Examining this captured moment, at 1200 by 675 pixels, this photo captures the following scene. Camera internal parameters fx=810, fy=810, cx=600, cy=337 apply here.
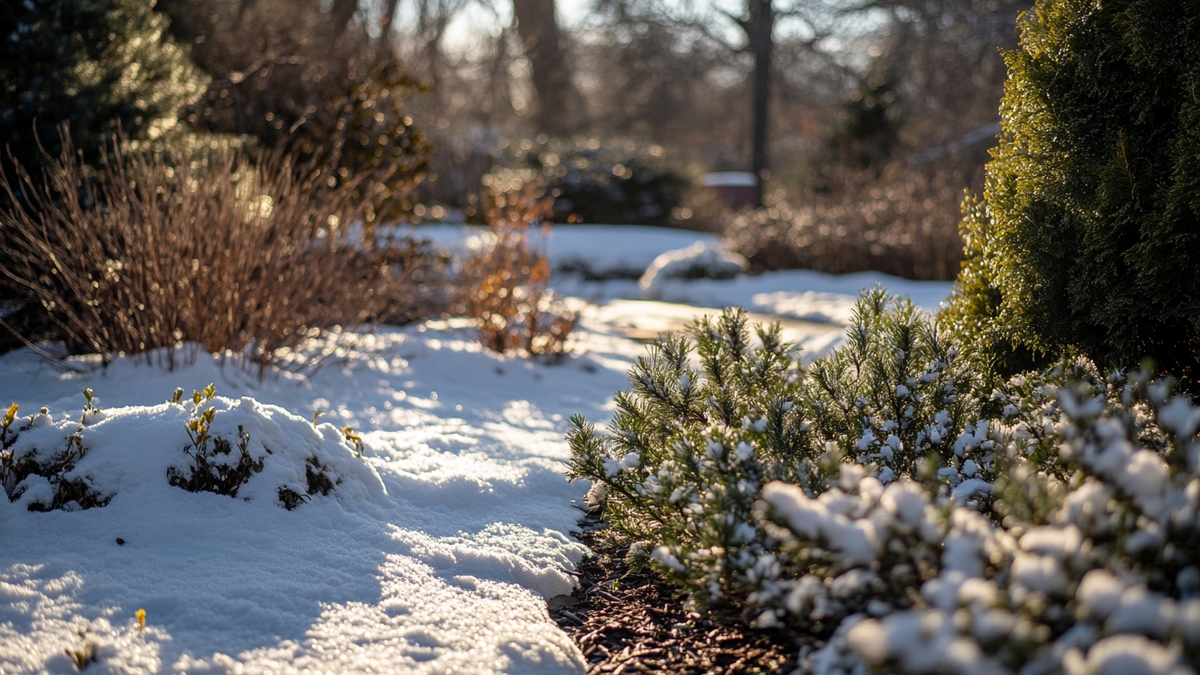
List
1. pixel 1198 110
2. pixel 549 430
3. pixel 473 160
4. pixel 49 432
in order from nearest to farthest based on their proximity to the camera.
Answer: pixel 1198 110, pixel 49 432, pixel 549 430, pixel 473 160

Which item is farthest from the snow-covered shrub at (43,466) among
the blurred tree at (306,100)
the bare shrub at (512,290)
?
the blurred tree at (306,100)

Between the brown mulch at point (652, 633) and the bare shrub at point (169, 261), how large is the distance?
252cm

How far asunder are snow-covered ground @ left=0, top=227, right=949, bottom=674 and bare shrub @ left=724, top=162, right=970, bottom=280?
8.16 meters

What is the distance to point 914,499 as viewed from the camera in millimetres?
1421

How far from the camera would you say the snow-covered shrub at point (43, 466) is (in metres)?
2.48

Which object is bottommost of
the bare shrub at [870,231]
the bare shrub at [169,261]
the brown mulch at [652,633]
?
the brown mulch at [652,633]

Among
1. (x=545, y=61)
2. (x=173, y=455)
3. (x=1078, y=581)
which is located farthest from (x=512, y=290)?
(x=545, y=61)

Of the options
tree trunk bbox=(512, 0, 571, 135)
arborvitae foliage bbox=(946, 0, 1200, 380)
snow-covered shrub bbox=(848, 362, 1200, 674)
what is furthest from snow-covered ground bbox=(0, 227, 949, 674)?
tree trunk bbox=(512, 0, 571, 135)

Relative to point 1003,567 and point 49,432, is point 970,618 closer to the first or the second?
point 1003,567

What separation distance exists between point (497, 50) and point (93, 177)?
16802 mm

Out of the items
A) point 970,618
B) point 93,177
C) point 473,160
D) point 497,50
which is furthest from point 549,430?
point 497,50

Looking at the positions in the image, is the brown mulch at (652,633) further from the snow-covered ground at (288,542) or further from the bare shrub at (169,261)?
the bare shrub at (169,261)

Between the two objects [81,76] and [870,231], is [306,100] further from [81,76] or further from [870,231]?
[870,231]

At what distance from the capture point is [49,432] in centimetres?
262
